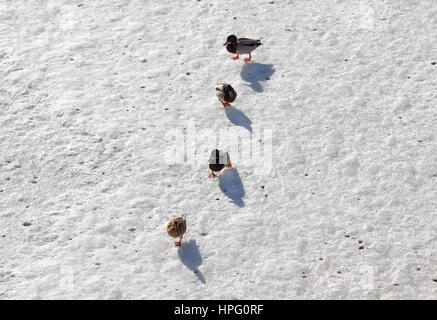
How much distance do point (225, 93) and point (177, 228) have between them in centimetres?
274

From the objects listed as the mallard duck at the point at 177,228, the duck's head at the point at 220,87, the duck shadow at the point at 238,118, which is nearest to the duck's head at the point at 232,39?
the duck's head at the point at 220,87

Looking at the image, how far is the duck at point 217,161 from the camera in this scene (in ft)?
29.3

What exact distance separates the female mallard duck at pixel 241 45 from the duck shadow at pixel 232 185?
2530mm

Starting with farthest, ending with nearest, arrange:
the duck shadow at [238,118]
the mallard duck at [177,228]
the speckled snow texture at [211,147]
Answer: the duck shadow at [238,118]
the mallard duck at [177,228]
the speckled snow texture at [211,147]

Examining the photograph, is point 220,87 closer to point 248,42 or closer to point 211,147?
point 211,147

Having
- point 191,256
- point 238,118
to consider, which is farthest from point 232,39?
point 191,256

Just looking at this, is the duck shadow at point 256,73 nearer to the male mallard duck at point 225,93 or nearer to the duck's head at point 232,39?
the duck's head at point 232,39

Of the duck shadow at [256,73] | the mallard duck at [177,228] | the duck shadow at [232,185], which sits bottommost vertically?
the mallard duck at [177,228]

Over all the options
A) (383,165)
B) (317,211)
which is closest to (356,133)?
(383,165)

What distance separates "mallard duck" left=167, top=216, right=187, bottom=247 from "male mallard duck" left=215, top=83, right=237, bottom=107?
2.55 meters

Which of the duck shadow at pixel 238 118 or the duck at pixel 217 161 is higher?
the duck shadow at pixel 238 118

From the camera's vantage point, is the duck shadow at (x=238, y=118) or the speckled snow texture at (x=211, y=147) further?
the duck shadow at (x=238, y=118)

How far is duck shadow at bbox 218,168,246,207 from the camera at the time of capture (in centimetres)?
874
